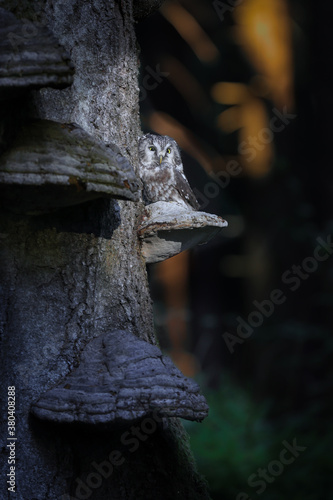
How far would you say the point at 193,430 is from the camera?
4.46 meters

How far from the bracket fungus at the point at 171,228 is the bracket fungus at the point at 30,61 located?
26.3 inches

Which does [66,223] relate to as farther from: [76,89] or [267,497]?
[267,497]

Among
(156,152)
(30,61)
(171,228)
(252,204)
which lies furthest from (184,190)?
(252,204)

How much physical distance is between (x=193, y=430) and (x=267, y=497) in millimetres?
932

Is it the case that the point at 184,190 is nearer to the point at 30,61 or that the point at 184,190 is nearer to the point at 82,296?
the point at 82,296

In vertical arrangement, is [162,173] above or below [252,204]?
above

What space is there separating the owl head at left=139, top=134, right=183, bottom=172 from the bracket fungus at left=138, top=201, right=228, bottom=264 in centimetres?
97

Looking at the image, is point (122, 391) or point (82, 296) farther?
point (82, 296)

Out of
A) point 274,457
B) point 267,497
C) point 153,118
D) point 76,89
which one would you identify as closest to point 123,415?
point 76,89

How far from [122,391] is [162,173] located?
4.99 feet

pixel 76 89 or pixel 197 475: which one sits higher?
pixel 76 89

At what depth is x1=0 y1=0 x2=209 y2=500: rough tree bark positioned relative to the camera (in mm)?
1479

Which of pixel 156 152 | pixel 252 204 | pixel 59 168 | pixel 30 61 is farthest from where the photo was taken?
pixel 252 204

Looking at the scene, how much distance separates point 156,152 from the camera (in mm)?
2859
